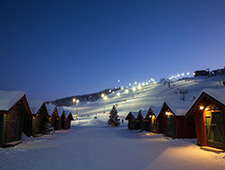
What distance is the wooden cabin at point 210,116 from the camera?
10.6 meters

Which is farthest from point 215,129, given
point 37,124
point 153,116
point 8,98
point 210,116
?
point 37,124

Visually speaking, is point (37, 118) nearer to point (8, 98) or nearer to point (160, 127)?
point (8, 98)

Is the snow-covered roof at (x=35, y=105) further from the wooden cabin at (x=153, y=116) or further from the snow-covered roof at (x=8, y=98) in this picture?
the wooden cabin at (x=153, y=116)

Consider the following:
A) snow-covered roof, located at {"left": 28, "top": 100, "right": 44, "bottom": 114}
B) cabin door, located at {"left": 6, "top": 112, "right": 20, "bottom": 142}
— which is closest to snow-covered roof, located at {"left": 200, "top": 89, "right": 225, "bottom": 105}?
cabin door, located at {"left": 6, "top": 112, "right": 20, "bottom": 142}

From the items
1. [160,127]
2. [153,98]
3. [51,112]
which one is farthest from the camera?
[153,98]

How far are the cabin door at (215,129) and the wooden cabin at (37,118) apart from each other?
1689 cm

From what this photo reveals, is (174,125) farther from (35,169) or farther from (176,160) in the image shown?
(35,169)

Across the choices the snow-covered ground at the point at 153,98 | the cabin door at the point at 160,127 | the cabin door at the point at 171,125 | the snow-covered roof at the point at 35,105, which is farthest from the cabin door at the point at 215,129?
the snow-covered ground at the point at 153,98

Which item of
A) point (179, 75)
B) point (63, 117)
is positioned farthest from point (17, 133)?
point (179, 75)

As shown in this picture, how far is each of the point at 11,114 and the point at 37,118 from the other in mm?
7837

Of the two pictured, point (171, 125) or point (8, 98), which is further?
point (171, 125)

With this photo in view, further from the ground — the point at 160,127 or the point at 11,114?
the point at 11,114

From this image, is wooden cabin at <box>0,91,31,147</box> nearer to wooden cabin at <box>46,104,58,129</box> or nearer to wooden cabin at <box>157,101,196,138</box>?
Answer: wooden cabin at <box>46,104,58,129</box>

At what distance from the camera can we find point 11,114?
540 inches
